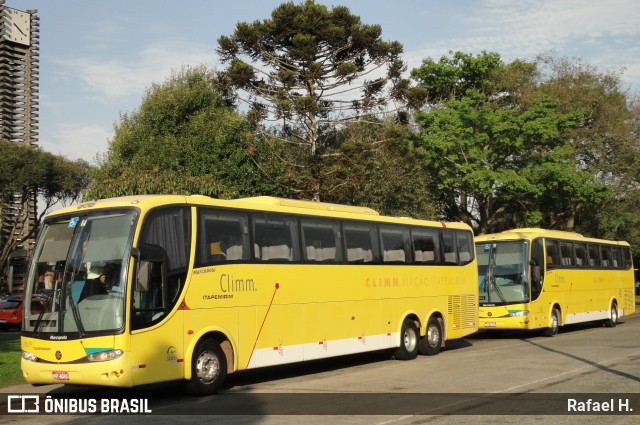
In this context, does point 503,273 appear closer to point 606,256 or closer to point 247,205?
point 606,256

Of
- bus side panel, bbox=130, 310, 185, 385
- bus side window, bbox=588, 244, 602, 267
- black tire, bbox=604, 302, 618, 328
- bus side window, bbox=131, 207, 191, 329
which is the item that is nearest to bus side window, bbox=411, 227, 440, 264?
bus side window, bbox=131, 207, 191, 329

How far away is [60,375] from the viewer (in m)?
12.3

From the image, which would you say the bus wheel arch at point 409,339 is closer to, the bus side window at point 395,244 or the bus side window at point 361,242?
the bus side window at point 395,244

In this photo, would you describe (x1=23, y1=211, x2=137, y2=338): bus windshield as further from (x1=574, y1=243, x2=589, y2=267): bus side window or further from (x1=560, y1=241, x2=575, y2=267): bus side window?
(x1=574, y1=243, x2=589, y2=267): bus side window

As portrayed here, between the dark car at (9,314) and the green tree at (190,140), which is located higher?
the green tree at (190,140)

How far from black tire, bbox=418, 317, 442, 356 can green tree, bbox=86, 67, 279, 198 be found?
50.9 ft

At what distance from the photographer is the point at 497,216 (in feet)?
159

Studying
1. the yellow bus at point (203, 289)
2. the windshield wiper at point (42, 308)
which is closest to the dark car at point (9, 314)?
the yellow bus at point (203, 289)

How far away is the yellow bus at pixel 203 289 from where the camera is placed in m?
12.3

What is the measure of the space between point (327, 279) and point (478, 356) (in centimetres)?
508

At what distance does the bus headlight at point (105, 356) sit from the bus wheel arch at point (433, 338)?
32.7ft

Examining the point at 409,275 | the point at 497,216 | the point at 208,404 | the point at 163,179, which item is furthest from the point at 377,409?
the point at 497,216

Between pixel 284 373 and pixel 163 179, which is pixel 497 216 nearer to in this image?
pixel 163 179

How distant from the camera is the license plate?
40.1 feet
